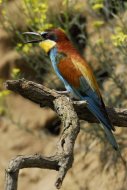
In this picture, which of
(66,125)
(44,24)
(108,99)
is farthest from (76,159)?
(66,125)

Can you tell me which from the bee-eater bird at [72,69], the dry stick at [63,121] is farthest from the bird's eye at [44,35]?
the dry stick at [63,121]

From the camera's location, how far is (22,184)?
5020 mm

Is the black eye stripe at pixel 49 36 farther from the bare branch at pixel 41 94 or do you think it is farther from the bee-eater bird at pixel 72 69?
the bare branch at pixel 41 94

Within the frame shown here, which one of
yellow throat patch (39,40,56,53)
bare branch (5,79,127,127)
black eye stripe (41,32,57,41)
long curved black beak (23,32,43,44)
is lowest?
bare branch (5,79,127,127)

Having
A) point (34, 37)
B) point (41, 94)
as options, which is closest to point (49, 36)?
point (34, 37)

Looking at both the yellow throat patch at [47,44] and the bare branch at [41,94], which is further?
the yellow throat patch at [47,44]

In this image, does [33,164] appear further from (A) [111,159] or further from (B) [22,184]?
(B) [22,184]

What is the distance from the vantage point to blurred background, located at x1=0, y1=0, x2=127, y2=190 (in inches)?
169

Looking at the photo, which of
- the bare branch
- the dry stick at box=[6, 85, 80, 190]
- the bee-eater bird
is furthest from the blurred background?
the dry stick at box=[6, 85, 80, 190]

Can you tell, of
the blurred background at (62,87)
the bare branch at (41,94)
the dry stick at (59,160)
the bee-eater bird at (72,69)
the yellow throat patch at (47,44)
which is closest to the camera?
the dry stick at (59,160)

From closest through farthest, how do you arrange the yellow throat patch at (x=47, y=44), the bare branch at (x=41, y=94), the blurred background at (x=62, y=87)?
1. the bare branch at (x=41, y=94)
2. the yellow throat patch at (x=47, y=44)
3. the blurred background at (x=62, y=87)

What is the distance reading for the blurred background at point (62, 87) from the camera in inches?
169

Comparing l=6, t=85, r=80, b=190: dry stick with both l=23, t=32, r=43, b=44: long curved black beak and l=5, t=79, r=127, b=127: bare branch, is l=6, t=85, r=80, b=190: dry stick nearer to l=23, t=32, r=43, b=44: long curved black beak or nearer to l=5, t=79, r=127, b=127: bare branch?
l=5, t=79, r=127, b=127: bare branch

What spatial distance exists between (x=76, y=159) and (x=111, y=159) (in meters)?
0.34
